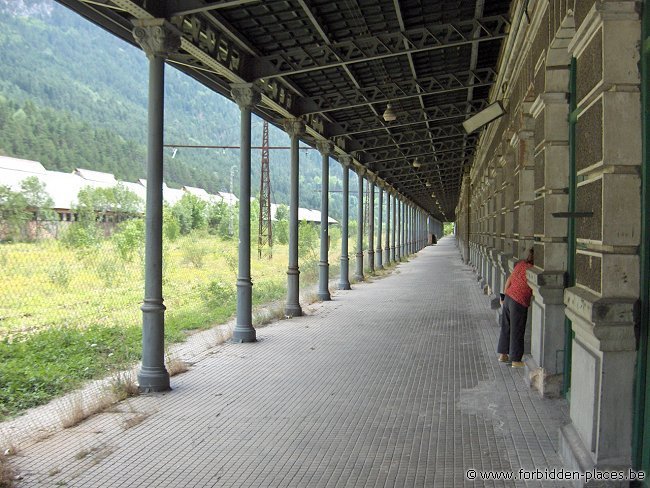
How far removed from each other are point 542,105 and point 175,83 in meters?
138

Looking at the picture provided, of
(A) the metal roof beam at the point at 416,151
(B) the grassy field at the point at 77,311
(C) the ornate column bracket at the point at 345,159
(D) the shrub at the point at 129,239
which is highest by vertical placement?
(A) the metal roof beam at the point at 416,151

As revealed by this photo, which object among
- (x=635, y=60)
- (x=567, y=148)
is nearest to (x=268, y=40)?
(x=567, y=148)

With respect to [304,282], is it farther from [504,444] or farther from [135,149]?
[135,149]

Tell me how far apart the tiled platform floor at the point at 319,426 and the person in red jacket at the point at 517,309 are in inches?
10.9

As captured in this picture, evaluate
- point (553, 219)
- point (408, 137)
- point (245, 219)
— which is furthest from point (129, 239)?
point (553, 219)

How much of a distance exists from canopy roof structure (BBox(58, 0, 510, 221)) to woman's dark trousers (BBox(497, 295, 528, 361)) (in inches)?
180

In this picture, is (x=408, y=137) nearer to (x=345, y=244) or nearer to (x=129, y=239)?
(x=345, y=244)

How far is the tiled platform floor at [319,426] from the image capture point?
4.56m

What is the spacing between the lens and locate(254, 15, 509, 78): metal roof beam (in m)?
9.98

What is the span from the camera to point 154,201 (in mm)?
7262

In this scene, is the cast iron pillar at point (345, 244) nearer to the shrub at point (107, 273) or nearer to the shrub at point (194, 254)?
the shrub at point (107, 273)

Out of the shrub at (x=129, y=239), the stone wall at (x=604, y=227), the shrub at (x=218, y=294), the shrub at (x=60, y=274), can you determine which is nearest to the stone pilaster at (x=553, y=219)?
the stone wall at (x=604, y=227)

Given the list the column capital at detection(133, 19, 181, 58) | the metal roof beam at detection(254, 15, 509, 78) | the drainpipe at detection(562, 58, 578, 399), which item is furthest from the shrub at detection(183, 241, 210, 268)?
the drainpipe at detection(562, 58, 578, 399)

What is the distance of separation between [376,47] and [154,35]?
4.37 meters
